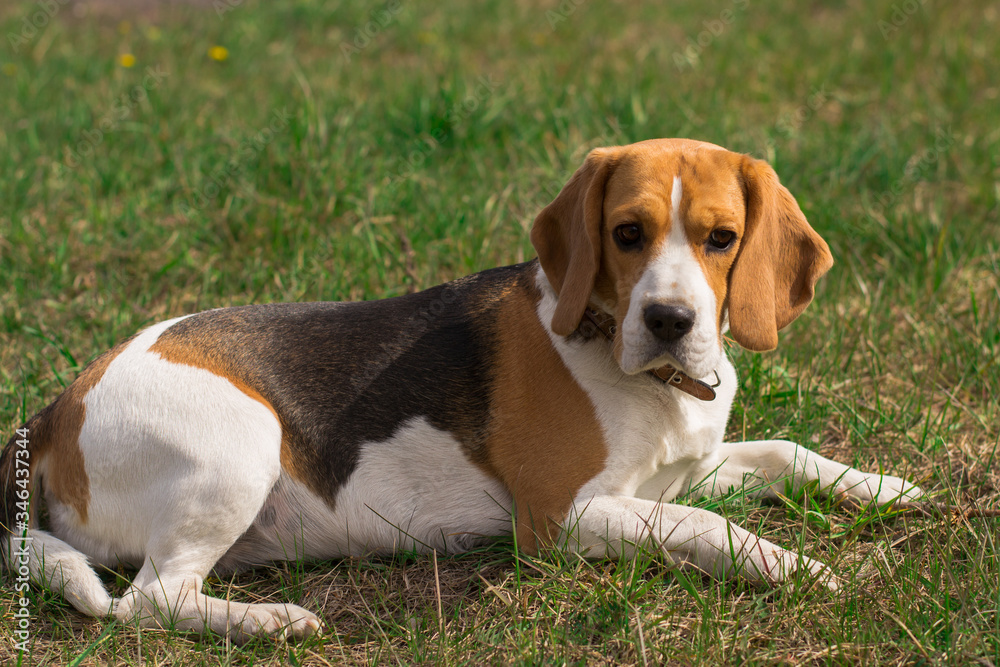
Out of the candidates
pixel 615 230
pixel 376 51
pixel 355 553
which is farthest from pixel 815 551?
pixel 376 51

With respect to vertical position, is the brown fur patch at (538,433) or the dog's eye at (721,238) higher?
the dog's eye at (721,238)

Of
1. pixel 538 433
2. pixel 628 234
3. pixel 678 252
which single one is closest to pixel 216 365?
pixel 538 433

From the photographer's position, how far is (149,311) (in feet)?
17.4

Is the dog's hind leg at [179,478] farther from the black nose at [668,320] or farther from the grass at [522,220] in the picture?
the black nose at [668,320]

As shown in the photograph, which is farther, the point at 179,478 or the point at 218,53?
the point at 218,53

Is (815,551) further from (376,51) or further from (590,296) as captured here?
(376,51)

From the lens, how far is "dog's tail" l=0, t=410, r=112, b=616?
327cm

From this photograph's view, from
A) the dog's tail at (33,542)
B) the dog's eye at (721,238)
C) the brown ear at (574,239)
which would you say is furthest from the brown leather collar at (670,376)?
the dog's tail at (33,542)

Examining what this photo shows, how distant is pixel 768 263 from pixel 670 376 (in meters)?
0.54

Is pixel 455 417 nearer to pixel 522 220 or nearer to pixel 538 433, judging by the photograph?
pixel 538 433

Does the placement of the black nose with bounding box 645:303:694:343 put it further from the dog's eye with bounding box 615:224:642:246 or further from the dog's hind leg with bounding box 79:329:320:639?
the dog's hind leg with bounding box 79:329:320:639

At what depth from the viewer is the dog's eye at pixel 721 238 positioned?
3.12m

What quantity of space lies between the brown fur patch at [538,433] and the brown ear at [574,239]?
0.73 feet

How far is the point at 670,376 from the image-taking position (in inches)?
130
